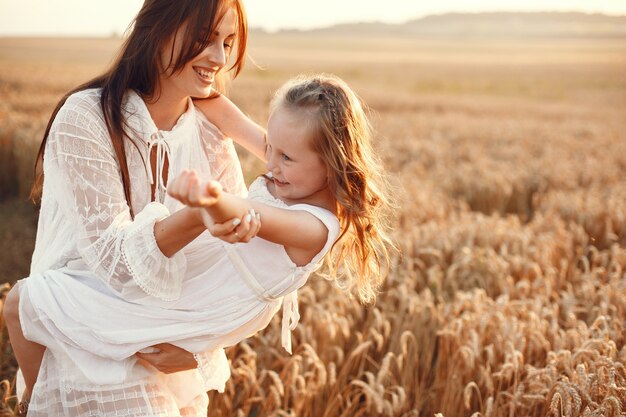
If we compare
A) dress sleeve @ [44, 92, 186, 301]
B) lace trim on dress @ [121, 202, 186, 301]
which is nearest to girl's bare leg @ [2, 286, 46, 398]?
dress sleeve @ [44, 92, 186, 301]

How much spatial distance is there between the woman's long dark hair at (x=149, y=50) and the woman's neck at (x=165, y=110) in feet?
0.12

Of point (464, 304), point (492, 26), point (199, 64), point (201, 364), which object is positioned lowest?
point (464, 304)

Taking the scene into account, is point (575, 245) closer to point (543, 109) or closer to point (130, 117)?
point (130, 117)

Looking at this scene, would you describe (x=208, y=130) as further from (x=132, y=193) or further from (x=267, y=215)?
(x=267, y=215)

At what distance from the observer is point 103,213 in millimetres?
2037

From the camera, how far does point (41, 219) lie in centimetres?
229

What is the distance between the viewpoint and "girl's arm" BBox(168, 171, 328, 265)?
147 cm

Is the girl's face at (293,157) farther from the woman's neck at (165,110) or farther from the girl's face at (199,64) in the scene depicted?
the woman's neck at (165,110)

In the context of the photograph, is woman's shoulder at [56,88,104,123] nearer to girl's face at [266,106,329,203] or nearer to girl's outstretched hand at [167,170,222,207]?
girl's face at [266,106,329,203]

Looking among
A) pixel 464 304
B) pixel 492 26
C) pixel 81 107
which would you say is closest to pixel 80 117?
pixel 81 107

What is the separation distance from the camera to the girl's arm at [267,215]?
147 cm

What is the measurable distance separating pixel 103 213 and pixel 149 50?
63 centimetres

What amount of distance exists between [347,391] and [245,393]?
56cm

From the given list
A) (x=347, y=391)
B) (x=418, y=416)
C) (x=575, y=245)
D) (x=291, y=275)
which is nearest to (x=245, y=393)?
(x=347, y=391)
